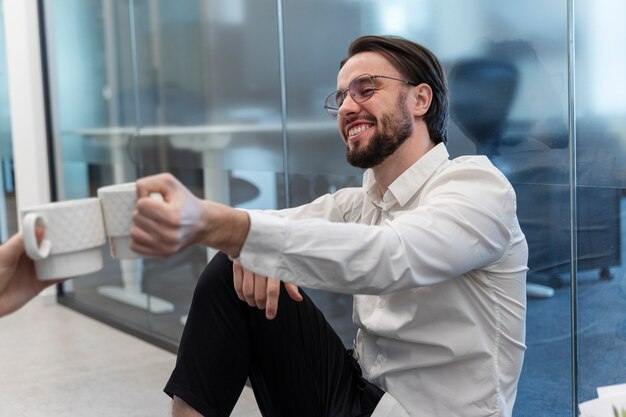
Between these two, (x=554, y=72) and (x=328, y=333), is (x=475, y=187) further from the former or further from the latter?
(x=554, y=72)

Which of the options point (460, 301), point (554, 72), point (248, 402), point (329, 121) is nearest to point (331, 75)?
point (329, 121)

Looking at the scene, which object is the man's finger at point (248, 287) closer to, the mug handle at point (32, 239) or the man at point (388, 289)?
the man at point (388, 289)

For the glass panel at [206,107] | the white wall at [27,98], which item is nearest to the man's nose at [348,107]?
the glass panel at [206,107]

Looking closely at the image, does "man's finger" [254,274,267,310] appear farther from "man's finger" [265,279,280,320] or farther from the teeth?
the teeth

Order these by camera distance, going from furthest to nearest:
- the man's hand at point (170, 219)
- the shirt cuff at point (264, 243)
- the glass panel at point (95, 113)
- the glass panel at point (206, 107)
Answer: the glass panel at point (95, 113)
the glass panel at point (206, 107)
the shirt cuff at point (264, 243)
the man's hand at point (170, 219)

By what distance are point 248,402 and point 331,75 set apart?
3.72ft

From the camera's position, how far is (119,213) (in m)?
1.14

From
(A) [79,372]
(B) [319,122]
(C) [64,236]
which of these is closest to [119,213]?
(C) [64,236]

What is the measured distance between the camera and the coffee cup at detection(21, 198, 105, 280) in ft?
3.59

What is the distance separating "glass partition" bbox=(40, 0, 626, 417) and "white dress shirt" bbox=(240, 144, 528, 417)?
493mm

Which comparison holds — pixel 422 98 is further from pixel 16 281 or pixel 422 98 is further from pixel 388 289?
pixel 16 281

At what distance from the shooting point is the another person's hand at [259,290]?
63.1 inches

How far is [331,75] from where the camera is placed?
9.00 feet

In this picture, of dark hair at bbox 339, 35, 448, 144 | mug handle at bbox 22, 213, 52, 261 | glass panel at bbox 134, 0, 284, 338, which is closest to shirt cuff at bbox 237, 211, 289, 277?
mug handle at bbox 22, 213, 52, 261
